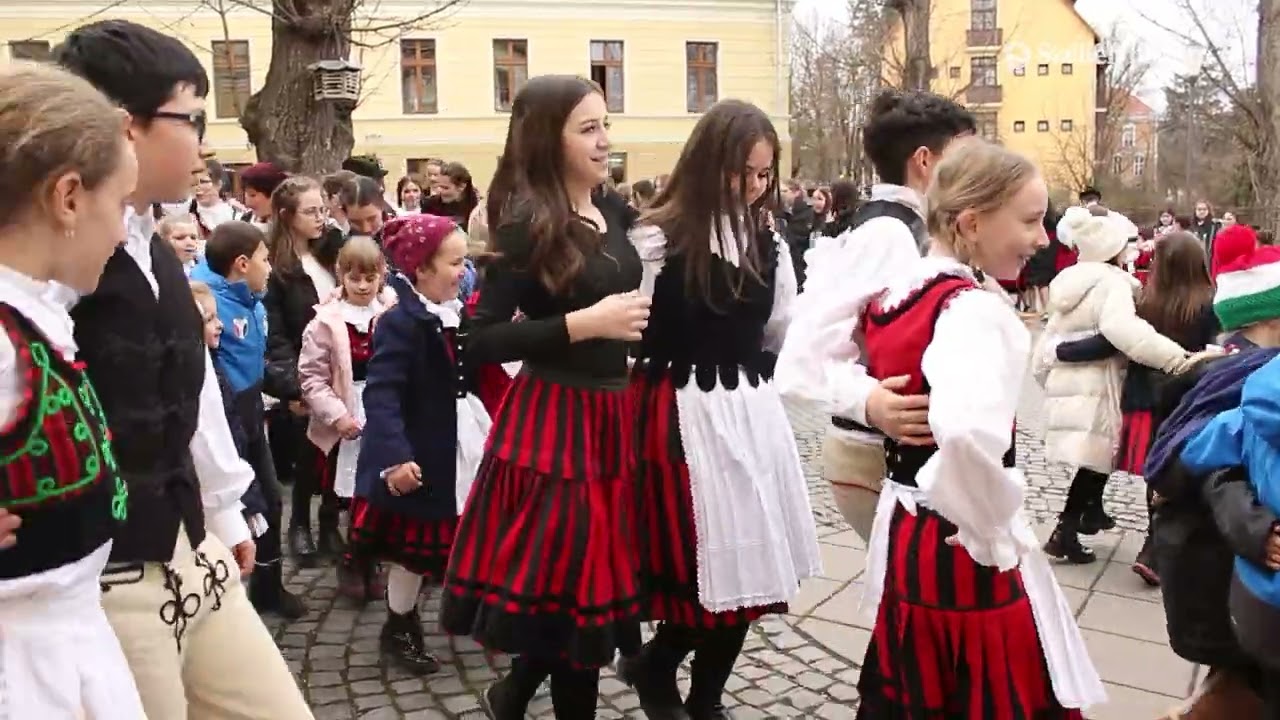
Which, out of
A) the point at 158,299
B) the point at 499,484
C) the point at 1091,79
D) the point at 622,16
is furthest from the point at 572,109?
the point at 1091,79

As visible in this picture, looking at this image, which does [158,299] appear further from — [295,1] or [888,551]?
[295,1]

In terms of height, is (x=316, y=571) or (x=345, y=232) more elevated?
(x=345, y=232)

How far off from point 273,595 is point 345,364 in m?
1.03

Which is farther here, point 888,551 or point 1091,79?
point 1091,79

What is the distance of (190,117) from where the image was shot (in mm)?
2250

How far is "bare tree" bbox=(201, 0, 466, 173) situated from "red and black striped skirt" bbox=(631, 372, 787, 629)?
671 cm

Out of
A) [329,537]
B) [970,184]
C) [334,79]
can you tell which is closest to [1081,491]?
[970,184]

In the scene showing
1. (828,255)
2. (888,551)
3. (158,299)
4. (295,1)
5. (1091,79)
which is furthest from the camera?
(1091,79)

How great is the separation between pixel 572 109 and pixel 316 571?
3.16 meters

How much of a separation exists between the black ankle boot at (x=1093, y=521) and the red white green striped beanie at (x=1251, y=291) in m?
2.40

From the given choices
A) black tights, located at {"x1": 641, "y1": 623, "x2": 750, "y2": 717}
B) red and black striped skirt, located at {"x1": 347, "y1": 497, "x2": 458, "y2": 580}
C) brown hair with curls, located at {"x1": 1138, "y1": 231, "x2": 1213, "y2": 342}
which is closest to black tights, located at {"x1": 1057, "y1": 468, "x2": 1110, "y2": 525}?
brown hair with curls, located at {"x1": 1138, "y1": 231, "x2": 1213, "y2": 342}

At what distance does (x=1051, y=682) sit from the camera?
250cm

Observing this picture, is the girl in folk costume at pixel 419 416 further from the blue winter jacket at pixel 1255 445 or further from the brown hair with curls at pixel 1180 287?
the brown hair with curls at pixel 1180 287

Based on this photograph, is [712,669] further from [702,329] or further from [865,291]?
[865,291]
